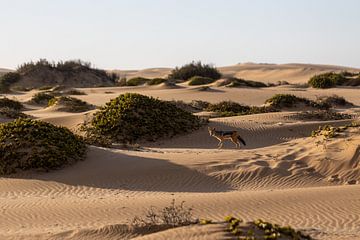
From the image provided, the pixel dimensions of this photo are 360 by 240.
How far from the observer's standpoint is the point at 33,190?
10.6 metres

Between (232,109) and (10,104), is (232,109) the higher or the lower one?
the lower one

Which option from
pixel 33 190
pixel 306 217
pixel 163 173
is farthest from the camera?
pixel 163 173

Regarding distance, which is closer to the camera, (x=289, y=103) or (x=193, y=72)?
(x=289, y=103)

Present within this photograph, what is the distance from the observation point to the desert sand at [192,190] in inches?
306

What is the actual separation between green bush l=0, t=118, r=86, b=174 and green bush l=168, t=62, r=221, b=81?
107ft

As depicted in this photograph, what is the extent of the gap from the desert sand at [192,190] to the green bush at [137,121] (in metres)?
0.49

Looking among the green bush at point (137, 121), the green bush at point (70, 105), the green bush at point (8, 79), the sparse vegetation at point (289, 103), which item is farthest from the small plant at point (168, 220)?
the green bush at point (8, 79)

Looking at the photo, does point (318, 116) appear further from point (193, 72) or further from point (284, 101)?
point (193, 72)

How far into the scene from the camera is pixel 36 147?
12.1m

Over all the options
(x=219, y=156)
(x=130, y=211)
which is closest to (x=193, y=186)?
(x=219, y=156)

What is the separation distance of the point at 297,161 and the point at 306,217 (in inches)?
163

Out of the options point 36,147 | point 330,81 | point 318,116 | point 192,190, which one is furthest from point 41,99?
point 192,190

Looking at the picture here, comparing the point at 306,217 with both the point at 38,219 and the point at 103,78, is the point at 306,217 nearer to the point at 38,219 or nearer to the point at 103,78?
the point at 38,219

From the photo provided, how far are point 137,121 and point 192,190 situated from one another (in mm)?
6482
